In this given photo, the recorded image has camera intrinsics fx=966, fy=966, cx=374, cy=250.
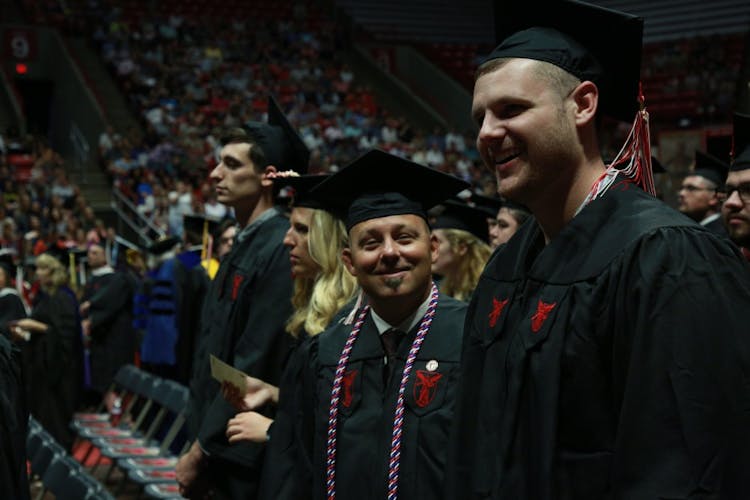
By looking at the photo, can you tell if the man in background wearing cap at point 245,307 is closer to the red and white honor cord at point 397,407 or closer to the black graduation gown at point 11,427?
the black graduation gown at point 11,427

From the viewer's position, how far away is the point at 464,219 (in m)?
4.93

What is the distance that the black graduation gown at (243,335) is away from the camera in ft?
12.1

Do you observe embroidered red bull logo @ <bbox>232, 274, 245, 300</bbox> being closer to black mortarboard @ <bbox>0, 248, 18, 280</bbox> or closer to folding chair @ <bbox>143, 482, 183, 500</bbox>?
folding chair @ <bbox>143, 482, 183, 500</bbox>

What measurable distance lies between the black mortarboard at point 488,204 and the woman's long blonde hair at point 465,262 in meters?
0.25

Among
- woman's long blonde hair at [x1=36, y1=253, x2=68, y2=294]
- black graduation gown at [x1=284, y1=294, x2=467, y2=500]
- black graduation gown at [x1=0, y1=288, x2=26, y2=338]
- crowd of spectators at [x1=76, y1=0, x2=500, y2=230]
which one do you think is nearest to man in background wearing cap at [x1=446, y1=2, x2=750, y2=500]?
black graduation gown at [x1=284, y1=294, x2=467, y2=500]

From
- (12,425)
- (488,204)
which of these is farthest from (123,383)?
(12,425)

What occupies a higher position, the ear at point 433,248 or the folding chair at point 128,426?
the ear at point 433,248

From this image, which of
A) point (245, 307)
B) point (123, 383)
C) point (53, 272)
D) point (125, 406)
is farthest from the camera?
point (53, 272)

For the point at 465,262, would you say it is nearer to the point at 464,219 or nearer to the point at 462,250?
the point at 462,250

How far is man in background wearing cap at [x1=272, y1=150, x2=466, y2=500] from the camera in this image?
8.23 feet

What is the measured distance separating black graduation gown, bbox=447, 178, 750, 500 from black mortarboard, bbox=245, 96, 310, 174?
244 centimetres

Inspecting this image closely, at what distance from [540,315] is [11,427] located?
79.8 inches

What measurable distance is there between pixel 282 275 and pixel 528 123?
2215 millimetres

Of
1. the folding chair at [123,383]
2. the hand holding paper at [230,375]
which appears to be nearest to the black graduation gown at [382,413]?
the hand holding paper at [230,375]
